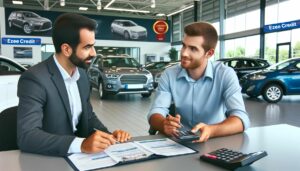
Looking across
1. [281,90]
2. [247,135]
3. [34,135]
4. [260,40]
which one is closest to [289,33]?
[260,40]

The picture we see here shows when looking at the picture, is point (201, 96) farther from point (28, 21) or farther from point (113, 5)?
point (113, 5)

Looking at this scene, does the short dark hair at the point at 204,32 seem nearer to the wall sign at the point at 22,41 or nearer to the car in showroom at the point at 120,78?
the car in showroom at the point at 120,78

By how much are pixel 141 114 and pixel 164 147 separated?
4.79 metres

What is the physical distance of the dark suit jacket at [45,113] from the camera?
1283 millimetres

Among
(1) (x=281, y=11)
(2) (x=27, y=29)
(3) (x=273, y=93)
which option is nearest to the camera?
(3) (x=273, y=93)

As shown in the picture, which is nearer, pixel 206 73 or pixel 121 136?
pixel 121 136

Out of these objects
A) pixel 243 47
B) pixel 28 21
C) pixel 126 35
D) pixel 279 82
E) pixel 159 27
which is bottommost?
pixel 279 82

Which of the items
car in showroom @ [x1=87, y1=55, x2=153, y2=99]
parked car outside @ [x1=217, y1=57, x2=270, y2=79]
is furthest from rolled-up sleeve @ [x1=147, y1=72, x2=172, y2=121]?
parked car outside @ [x1=217, y1=57, x2=270, y2=79]

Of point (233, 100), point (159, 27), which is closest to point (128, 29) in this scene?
point (159, 27)

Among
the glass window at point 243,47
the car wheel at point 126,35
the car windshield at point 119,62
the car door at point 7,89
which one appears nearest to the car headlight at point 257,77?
the car windshield at point 119,62

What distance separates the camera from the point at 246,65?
1013 centimetres

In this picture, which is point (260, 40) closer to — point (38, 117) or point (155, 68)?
point (155, 68)

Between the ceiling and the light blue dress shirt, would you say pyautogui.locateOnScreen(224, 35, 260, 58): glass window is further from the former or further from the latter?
the light blue dress shirt

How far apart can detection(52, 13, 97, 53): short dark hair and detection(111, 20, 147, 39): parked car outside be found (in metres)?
19.3
